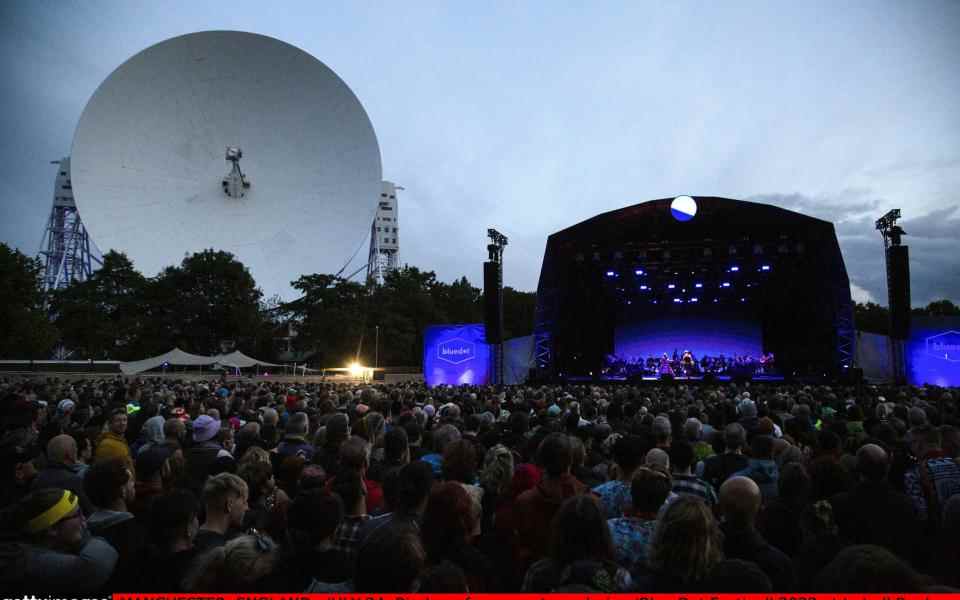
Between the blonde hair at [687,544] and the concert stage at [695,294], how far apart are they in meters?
20.8

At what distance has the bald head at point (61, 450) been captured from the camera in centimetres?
425

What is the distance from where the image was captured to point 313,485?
396 centimetres

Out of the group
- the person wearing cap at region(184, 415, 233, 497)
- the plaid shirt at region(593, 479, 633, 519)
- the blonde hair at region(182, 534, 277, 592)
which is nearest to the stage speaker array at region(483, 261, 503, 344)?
the person wearing cap at region(184, 415, 233, 497)

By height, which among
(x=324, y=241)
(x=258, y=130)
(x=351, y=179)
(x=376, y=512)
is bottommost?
(x=376, y=512)

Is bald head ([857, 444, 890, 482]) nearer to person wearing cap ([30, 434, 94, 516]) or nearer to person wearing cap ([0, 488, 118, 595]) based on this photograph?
person wearing cap ([0, 488, 118, 595])

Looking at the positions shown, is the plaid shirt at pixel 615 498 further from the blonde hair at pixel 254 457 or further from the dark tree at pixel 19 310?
the dark tree at pixel 19 310

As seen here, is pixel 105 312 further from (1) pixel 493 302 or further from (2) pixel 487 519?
(2) pixel 487 519

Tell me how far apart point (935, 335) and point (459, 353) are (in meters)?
20.2

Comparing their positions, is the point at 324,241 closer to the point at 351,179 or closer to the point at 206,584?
the point at 351,179

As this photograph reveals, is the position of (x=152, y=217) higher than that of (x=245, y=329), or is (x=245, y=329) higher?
(x=152, y=217)

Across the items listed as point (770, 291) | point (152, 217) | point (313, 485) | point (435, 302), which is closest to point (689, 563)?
point (313, 485)

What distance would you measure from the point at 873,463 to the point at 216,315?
4637cm

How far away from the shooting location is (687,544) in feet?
7.29

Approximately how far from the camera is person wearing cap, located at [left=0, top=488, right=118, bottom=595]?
249 cm
